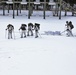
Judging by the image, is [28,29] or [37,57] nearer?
[37,57]

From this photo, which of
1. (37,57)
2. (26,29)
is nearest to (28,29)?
(26,29)

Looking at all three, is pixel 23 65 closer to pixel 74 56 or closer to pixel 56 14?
pixel 74 56

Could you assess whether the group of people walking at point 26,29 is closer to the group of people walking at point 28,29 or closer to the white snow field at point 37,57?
the group of people walking at point 28,29

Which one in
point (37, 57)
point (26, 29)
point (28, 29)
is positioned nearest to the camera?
point (37, 57)

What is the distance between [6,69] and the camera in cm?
1311

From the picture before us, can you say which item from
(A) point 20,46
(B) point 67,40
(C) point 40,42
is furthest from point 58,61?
(B) point 67,40

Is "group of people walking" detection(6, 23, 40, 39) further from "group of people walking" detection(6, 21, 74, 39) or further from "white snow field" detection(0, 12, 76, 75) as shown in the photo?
"white snow field" detection(0, 12, 76, 75)

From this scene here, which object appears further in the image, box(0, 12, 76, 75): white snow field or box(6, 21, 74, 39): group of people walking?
box(6, 21, 74, 39): group of people walking

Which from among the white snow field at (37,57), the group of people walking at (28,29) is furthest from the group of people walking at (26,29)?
the white snow field at (37,57)

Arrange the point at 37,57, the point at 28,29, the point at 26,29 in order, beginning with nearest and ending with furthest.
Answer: the point at 37,57 < the point at 28,29 < the point at 26,29

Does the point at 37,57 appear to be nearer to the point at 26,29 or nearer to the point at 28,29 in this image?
the point at 28,29

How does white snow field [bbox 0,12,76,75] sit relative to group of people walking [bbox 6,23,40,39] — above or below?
below

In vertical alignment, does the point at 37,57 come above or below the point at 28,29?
below

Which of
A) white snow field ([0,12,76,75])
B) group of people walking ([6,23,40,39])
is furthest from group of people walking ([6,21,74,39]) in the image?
white snow field ([0,12,76,75])
